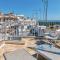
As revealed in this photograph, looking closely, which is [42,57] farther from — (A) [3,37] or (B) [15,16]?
(B) [15,16]

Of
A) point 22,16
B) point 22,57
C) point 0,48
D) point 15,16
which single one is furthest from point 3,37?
point 22,16

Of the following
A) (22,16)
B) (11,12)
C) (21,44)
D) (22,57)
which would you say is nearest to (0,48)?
(21,44)

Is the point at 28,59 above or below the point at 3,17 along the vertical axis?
below

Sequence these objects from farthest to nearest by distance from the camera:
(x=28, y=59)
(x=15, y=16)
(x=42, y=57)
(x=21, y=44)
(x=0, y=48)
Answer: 1. (x=15, y=16)
2. (x=21, y=44)
3. (x=0, y=48)
4. (x=42, y=57)
5. (x=28, y=59)

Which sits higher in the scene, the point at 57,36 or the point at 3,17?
the point at 3,17

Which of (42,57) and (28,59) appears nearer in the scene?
(28,59)

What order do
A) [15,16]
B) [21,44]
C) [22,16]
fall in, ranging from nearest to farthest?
[21,44] → [15,16] → [22,16]

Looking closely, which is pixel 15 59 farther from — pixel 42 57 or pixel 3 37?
pixel 3 37

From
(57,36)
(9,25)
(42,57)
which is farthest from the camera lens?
(9,25)

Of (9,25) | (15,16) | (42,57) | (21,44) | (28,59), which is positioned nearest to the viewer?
(28,59)
